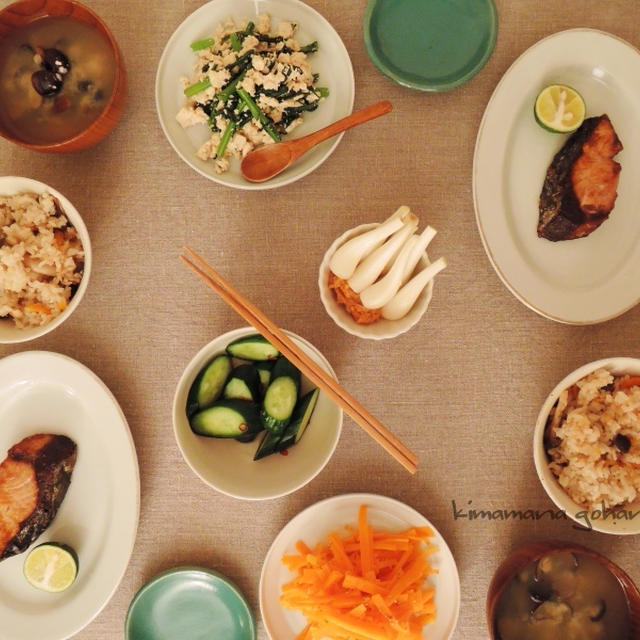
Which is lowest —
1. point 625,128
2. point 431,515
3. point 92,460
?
point 92,460

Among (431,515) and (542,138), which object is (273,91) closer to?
(542,138)

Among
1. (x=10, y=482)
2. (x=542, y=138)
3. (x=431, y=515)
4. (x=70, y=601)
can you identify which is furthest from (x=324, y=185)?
(x=70, y=601)

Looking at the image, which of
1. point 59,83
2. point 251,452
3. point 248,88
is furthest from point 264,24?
point 251,452

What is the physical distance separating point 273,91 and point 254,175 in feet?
0.63

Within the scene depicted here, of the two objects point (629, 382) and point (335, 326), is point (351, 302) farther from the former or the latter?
point (629, 382)

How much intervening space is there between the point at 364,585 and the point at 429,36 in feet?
4.14

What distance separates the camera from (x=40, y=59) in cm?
136

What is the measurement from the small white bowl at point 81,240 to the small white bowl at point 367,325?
512mm

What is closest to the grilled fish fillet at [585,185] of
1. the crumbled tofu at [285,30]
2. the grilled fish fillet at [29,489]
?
the crumbled tofu at [285,30]

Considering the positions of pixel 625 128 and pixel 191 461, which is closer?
pixel 191 461

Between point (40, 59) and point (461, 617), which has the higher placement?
point (40, 59)

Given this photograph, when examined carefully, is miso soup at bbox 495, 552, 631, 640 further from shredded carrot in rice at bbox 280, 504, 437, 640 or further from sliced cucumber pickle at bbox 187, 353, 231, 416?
sliced cucumber pickle at bbox 187, 353, 231, 416

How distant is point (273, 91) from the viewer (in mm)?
1353

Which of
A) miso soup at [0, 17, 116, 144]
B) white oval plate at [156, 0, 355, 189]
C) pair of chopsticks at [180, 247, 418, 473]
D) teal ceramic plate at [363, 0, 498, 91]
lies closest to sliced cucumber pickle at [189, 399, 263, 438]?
pair of chopsticks at [180, 247, 418, 473]
